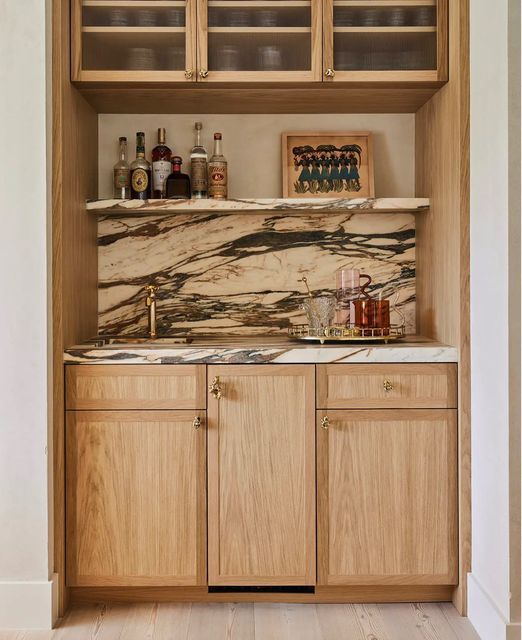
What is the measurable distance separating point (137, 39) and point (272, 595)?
2.01m

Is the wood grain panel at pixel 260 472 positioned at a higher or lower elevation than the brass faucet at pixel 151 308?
lower

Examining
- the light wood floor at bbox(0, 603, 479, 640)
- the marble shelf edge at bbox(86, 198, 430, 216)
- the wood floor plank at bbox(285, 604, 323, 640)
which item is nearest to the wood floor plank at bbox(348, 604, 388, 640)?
the light wood floor at bbox(0, 603, 479, 640)

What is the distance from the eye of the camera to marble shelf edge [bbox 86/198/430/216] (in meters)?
2.77

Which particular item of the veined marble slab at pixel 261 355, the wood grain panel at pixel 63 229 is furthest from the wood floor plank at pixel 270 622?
the veined marble slab at pixel 261 355

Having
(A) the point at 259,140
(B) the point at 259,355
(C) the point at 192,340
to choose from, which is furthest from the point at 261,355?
(A) the point at 259,140

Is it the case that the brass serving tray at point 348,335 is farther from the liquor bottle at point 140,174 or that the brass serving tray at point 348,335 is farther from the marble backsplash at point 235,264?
the liquor bottle at point 140,174

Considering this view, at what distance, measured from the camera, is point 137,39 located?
2633 millimetres

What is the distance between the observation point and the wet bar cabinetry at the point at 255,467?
2.49 m
